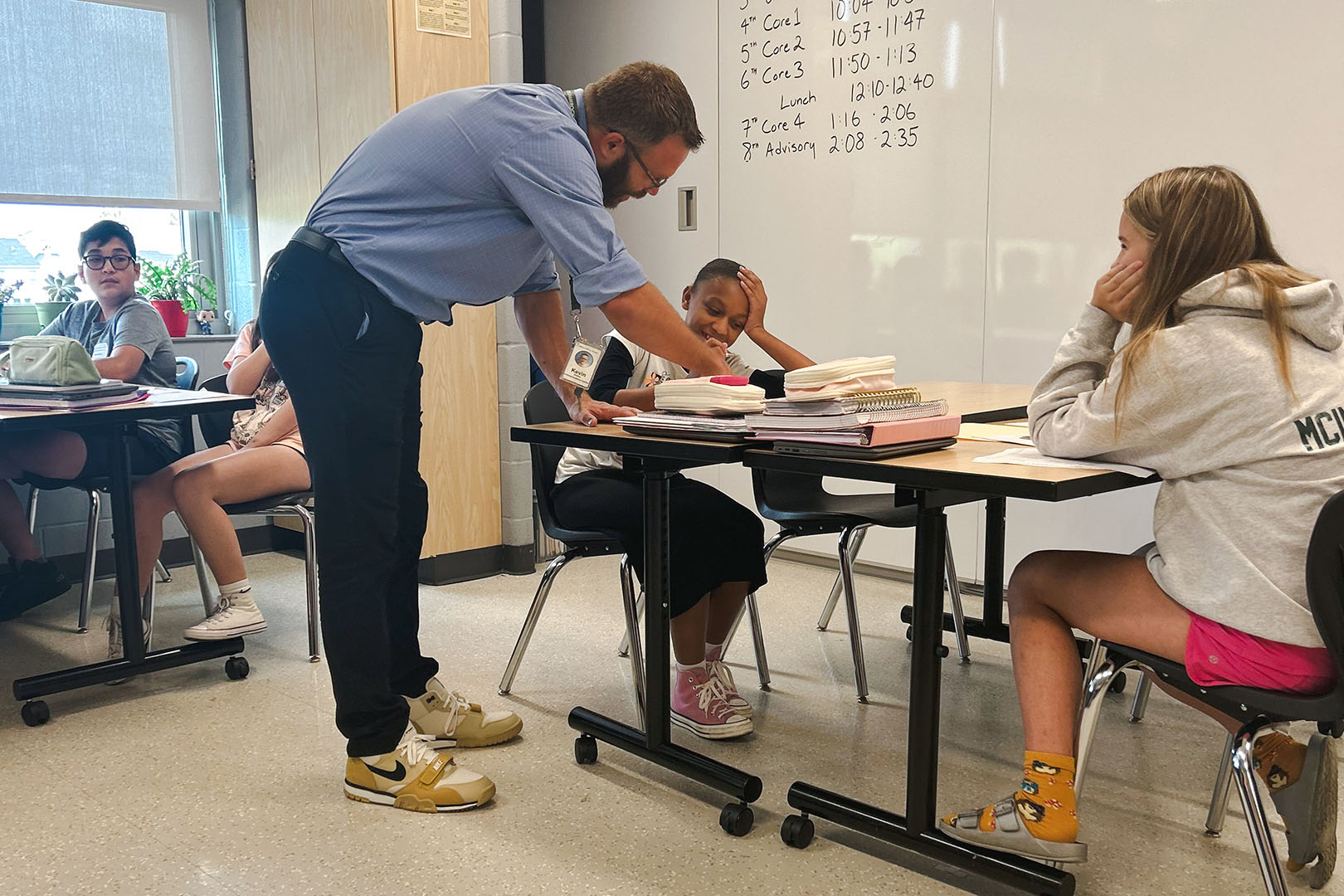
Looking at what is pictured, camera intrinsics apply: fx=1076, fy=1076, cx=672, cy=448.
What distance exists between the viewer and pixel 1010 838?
1.52 meters

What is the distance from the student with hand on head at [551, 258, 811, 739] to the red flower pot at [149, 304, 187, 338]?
2.30 meters

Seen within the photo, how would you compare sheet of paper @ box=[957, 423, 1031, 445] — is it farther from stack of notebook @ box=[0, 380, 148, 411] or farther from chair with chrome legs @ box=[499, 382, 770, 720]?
stack of notebook @ box=[0, 380, 148, 411]

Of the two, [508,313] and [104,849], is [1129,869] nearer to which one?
[104,849]

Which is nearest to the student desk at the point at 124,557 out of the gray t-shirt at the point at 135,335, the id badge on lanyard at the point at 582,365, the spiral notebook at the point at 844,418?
the gray t-shirt at the point at 135,335

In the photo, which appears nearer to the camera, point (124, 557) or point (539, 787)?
point (539, 787)

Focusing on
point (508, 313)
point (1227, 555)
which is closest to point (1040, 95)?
point (508, 313)

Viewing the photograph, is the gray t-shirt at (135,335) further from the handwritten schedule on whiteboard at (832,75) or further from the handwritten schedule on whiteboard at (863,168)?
the handwritten schedule on whiteboard at (832,75)

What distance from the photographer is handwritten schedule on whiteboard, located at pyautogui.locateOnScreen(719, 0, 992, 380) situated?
129 inches

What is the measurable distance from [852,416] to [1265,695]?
62cm

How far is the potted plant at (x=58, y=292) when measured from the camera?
3.77m

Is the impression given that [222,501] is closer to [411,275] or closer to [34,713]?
[34,713]

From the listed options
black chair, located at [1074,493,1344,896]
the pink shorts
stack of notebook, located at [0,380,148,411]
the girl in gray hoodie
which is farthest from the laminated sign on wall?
the pink shorts


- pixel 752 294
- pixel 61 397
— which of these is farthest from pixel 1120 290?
pixel 61 397

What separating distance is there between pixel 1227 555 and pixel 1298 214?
170 centimetres
